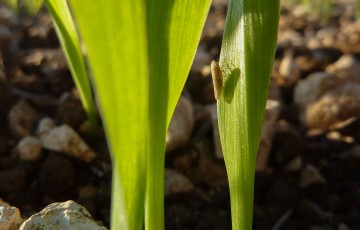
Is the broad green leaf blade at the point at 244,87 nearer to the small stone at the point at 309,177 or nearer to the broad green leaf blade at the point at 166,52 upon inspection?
the broad green leaf blade at the point at 166,52

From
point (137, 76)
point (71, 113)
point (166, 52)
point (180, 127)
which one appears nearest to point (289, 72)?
point (180, 127)

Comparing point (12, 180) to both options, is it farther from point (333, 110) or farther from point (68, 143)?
point (333, 110)

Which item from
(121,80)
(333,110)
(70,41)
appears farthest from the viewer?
(333,110)

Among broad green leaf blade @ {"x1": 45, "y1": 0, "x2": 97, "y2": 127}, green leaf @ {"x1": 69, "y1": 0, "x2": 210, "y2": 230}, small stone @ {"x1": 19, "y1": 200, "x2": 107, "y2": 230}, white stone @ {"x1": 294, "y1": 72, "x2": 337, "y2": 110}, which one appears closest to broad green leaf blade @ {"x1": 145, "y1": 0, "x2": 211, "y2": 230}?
green leaf @ {"x1": 69, "y1": 0, "x2": 210, "y2": 230}

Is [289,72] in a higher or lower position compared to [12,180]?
lower

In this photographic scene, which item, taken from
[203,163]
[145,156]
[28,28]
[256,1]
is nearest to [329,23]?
[28,28]

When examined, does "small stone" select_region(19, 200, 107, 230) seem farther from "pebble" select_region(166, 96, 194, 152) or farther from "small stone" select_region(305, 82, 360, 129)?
"small stone" select_region(305, 82, 360, 129)

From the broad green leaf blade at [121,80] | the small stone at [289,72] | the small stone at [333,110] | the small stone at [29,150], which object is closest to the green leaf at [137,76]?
the broad green leaf blade at [121,80]

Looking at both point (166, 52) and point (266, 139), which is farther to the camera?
point (266, 139)
